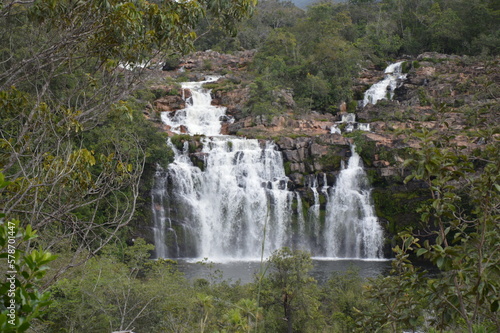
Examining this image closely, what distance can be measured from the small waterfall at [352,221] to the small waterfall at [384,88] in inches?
399

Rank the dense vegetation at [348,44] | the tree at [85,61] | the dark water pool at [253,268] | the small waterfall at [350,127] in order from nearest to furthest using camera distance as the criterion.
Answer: the tree at [85,61], the dark water pool at [253,268], the small waterfall at [350,127], the dense vegetation at [348,44]

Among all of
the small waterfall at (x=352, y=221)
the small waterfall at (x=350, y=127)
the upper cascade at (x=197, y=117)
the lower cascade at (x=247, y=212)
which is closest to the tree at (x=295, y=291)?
the lower cascade at (x=247, y=212)

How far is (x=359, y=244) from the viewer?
21828 mm

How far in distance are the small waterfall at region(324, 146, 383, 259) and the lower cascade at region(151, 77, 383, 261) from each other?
0.05 m

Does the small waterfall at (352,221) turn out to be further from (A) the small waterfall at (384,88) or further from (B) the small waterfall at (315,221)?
(A) the small waterfall at (384,88)

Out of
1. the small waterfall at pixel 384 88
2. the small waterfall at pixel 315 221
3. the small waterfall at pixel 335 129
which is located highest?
the small waterfall at pixel 384 88

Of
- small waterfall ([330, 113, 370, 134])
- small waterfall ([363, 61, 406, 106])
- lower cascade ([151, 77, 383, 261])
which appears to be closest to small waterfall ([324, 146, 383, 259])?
Result: lower cascade ([151, 77, 383, 261])

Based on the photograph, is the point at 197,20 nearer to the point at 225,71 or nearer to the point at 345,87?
the point at 345,87

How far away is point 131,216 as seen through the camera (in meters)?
3.70

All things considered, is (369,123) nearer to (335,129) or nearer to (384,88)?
(335,129)

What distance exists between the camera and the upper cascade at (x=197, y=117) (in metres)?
27.8

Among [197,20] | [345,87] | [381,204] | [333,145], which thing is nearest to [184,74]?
[345,87]

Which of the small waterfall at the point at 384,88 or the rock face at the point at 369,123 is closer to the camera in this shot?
the rock face at the point at 369,123

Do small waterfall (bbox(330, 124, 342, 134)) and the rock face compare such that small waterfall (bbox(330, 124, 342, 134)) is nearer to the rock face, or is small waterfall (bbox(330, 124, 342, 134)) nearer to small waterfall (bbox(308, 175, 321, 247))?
the rock face
